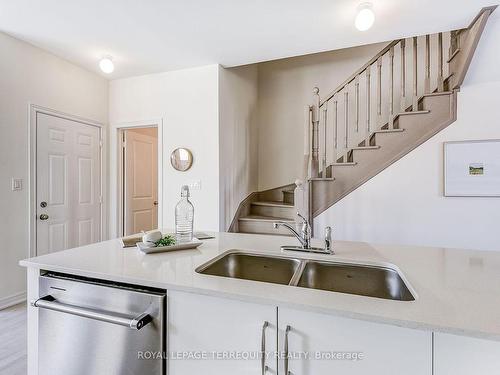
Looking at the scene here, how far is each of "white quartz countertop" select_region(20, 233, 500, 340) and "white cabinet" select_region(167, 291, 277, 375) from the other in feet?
0.17

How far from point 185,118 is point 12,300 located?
101 inches

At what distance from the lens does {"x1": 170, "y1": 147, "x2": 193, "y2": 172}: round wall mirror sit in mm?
3566

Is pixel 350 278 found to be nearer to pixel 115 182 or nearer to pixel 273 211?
pixel 273 211

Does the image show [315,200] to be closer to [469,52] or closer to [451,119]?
[451,119]

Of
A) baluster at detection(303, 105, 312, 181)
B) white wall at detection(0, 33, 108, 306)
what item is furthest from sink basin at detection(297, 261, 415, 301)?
white wall at detection(0, 33, 108, 306)

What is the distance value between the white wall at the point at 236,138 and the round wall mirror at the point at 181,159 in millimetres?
408

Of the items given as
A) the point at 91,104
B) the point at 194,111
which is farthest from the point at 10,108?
the point at 194,111

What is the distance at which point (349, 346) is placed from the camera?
0.86m

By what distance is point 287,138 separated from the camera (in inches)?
181

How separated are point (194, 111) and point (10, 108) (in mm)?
1798

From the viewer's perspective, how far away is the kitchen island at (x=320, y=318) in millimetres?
775

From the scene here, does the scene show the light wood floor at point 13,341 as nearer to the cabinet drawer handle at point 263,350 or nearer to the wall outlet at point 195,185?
the cabinet drawer handle at point 263,350

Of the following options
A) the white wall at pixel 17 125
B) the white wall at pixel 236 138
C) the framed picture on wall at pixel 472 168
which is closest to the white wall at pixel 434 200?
the framed picture on wall at pixel 472 168

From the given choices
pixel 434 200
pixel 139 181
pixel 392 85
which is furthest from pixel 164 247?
pixel 139 181
